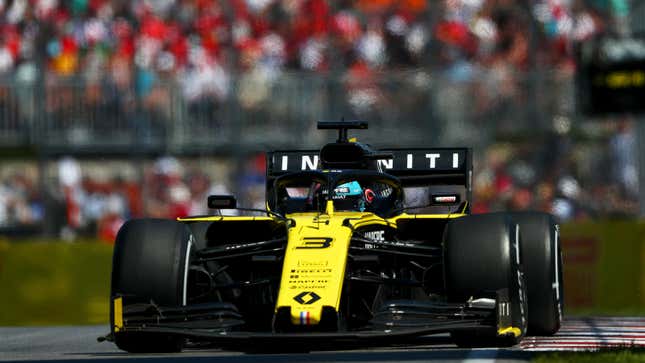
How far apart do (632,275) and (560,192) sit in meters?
2.51

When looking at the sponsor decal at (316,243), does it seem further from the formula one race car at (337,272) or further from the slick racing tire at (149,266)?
the slick racing tire at (149,266)

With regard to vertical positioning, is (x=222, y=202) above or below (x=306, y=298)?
above

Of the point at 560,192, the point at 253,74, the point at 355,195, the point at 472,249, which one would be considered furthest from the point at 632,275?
the point at 472,249

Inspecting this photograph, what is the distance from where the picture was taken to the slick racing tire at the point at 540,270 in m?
10.3

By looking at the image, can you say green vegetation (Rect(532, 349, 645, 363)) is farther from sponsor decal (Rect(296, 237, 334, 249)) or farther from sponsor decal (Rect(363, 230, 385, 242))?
sponsor decal (Rect(363, 230, 385, 242))

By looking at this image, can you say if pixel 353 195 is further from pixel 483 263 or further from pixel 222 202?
pixel 483 263

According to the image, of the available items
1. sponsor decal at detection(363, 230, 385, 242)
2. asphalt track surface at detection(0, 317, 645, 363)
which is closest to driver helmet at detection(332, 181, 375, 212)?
sponsor decal at detection(363, 230, 385, 242)

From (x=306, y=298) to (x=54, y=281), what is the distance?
28.0 feet

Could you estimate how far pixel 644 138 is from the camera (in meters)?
16.3

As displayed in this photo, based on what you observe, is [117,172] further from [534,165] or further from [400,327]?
[400,327]

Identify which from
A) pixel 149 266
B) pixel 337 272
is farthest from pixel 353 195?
pixel 149 266

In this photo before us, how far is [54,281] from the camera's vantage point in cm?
1662

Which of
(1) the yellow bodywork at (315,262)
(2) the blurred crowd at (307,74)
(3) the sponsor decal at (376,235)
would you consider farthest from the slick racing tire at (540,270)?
(2) the blurred crowd at (307,74)

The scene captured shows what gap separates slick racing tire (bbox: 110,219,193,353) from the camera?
920 cm
